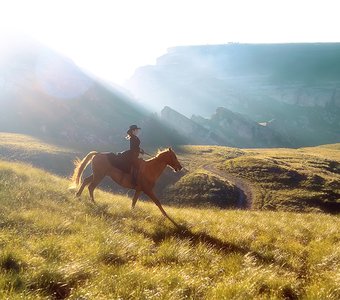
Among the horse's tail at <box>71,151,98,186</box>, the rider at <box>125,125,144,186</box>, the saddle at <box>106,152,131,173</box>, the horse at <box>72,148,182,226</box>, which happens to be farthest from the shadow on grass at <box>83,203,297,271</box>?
the horse's tail at <box>71,151,98,186</box>

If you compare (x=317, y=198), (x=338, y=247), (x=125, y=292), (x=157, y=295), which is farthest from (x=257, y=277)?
(x=317, y=198)

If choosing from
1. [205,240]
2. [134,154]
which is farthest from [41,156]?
[205,240]

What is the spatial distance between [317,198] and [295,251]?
6630 centimetres

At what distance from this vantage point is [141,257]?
29.3ft

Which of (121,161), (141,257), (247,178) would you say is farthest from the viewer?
(247,178)

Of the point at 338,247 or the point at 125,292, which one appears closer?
the point at 125,292

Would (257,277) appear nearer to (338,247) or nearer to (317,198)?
(338,247)

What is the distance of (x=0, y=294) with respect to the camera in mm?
5539

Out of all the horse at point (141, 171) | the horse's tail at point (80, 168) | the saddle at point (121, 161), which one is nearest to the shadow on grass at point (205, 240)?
the horse at point (141, 171)

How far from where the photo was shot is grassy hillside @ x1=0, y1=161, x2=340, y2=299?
6.69 metres

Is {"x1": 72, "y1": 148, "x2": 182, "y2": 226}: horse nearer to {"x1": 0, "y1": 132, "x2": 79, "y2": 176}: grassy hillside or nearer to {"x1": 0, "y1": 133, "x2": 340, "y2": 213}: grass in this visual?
{"x1": 0, "y1": 133, "x2": 340, "y2": 213}: grass

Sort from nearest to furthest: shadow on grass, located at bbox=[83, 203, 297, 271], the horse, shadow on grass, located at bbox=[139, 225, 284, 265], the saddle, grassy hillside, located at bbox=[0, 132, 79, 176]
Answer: shadow on grass, located at bbox=[83, 203, 297, 271], shadow on grass, located at bbox=[139, 225, 284, 265], the horse, the saddle, grassy hillside, located at bbox=[0, 132, 79, 176]

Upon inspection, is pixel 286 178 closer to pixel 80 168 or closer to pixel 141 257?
pixel 80 168

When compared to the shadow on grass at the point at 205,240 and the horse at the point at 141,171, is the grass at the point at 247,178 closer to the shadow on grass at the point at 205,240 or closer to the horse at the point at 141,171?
the horse at the point at 141,171
